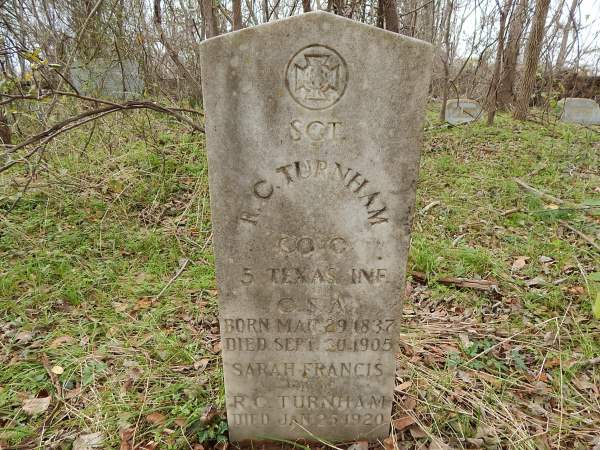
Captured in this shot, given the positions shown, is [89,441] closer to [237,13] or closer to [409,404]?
[409,404]

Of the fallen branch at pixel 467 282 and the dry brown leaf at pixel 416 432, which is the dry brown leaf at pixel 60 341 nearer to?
the dry brown leaf at pixel 416 432

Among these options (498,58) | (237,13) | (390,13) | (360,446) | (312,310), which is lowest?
(360,446)

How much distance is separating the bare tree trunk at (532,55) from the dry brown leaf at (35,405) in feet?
30.2

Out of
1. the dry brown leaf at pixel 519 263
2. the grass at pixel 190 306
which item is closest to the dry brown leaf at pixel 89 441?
the grass at pixel 190 306

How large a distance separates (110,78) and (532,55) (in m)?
7.76

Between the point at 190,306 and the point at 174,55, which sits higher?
the point at 174,55

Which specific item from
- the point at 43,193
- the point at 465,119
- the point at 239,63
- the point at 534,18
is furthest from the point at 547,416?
the point at 534,18

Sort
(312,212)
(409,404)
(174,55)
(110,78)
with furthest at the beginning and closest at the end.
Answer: (110,78)
(174,55)
(409,404)
(312,212)

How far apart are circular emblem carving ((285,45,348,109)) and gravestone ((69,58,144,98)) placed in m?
4.98

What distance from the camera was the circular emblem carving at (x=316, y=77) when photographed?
1.29m

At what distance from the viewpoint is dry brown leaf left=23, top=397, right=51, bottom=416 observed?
217 cm

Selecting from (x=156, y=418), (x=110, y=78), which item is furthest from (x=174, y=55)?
(x=156, y=418)

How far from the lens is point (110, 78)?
5.96m

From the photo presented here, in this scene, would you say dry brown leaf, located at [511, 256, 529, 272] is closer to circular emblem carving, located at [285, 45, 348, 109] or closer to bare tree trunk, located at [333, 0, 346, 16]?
circular emblem carving, located at [285, 45, 348, 109]
